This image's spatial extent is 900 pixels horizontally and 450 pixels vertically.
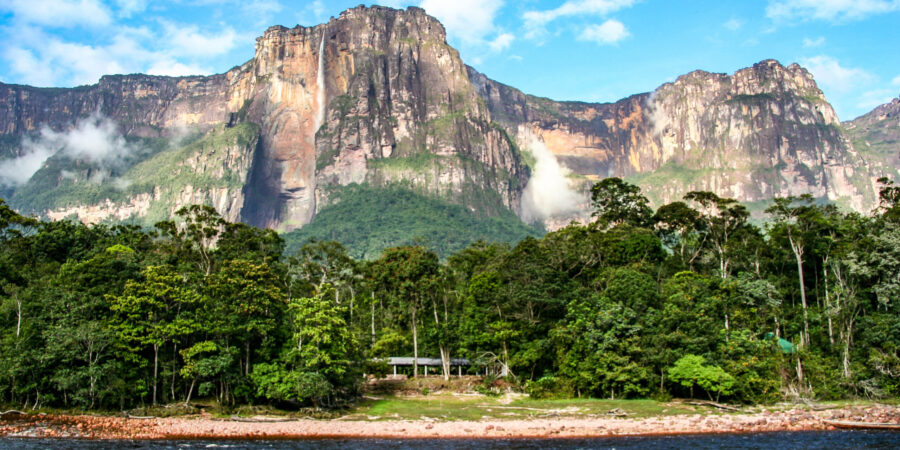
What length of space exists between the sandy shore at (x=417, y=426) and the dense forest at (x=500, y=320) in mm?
3030

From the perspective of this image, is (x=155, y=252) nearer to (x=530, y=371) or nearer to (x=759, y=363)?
(x=530, y=371)

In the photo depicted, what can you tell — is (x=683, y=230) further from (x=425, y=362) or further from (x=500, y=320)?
(x=425, y=362)

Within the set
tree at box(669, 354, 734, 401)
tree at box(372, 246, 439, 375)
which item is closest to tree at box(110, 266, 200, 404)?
tree at box(372, 246, 439, 375)

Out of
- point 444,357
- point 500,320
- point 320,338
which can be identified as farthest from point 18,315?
point 500,320

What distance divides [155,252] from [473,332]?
35.3 metres

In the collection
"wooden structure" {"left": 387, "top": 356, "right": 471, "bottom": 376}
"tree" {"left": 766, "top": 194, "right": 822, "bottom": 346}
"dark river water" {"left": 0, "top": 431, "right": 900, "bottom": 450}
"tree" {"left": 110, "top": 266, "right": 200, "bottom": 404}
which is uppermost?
"tree" {"left": 766, "top": 194, "right": 822, "bottom": 346}

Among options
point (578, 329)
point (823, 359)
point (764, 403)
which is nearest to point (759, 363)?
point (764, 403)

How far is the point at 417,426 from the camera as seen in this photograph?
46531 millimetres

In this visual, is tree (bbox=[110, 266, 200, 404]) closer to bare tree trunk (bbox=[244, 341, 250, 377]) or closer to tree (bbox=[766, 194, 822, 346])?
bare tree trunk (bbox=[244, 341, 250, 377])

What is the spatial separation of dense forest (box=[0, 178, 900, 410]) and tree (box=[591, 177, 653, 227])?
15.2m

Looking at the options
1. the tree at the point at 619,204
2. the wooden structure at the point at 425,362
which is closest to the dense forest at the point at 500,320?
the wooden structure at the point at 425,362

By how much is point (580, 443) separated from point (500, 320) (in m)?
24.5

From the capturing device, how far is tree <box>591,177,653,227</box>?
93.9m

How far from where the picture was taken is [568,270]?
73.1m
